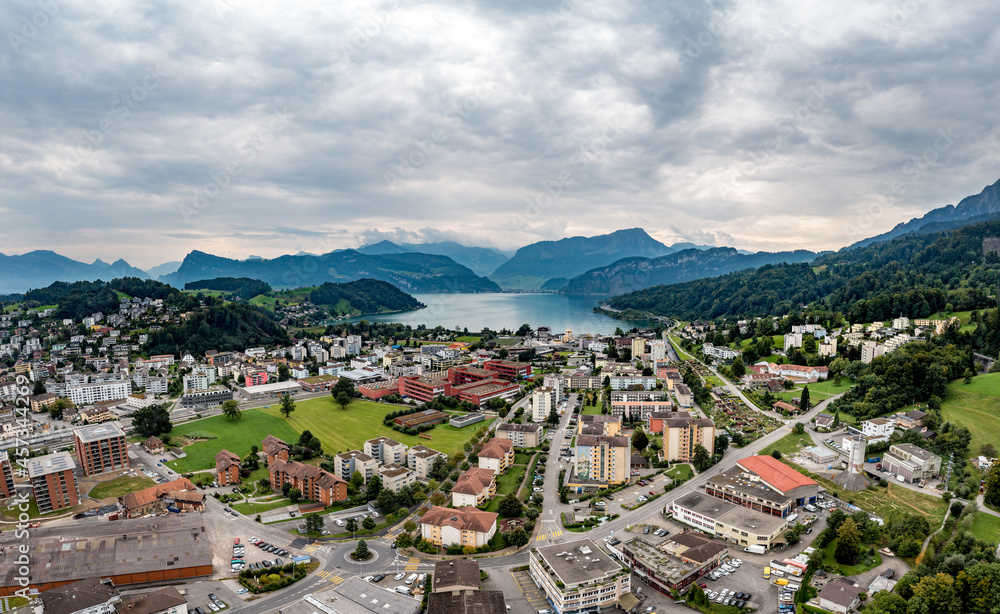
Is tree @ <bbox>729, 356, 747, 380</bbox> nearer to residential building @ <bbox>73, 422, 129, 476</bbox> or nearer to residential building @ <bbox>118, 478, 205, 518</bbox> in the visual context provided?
residential building @ <bbox>118, 478, 205, 518</bbox>

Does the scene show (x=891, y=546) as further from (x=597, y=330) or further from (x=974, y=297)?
(x=597, y=330)

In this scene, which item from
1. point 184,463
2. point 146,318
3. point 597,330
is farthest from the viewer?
point 597,330

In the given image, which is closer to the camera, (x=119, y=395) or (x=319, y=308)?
(x=119, y=395)

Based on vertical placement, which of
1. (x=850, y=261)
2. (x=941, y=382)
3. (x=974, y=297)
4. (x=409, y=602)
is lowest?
(x=409, y=602)

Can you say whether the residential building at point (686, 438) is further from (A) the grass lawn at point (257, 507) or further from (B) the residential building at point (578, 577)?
(A) the grass lawn at point (257, 507)

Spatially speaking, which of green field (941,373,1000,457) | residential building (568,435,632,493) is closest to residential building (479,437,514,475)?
residential building (568,435,632,493)

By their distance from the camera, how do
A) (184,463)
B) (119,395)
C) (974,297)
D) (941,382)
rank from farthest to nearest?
(974,297) → (119,395) → (941,382) → (184,463)

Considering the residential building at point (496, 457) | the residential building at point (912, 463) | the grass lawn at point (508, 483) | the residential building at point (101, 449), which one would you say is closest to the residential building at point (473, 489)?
the grass lawn at point (508, 483)

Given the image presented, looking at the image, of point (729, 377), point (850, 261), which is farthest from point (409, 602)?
point (850, 261)
